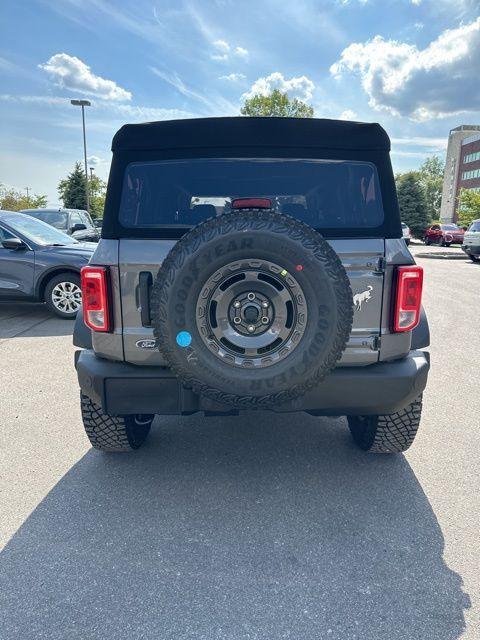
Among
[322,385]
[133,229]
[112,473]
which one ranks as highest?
[133,229]

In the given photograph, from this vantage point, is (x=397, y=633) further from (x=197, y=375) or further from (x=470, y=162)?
(x=470, y=162)

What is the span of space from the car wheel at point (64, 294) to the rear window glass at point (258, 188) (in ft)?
16.4

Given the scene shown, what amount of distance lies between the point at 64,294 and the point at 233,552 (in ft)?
19.4

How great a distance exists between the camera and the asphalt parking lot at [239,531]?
1.85 meters

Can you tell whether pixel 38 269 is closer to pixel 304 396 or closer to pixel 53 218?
pixel 53 218

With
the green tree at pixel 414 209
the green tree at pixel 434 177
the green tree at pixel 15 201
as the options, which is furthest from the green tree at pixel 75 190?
the green tree at pixel 434 177

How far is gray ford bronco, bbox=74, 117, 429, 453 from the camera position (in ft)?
6.93

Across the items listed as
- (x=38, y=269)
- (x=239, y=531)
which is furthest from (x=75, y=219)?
(x=239, y=531)

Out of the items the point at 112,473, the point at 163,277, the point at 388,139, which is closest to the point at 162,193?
the point at 163,277

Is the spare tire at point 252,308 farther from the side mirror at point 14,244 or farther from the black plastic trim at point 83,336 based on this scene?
the side mirror at point 14,244

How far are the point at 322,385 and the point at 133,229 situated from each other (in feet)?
4.30

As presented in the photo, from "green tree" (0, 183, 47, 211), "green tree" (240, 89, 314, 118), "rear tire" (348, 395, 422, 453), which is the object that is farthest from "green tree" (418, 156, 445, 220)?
"rear tire" (348, 395, 422, 453)

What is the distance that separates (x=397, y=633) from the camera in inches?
69.9

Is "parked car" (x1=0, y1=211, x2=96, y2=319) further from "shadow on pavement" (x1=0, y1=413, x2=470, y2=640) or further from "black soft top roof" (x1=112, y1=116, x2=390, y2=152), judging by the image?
"black soft top roof" (x1=112, y1=116, x2=390, y2=152)
